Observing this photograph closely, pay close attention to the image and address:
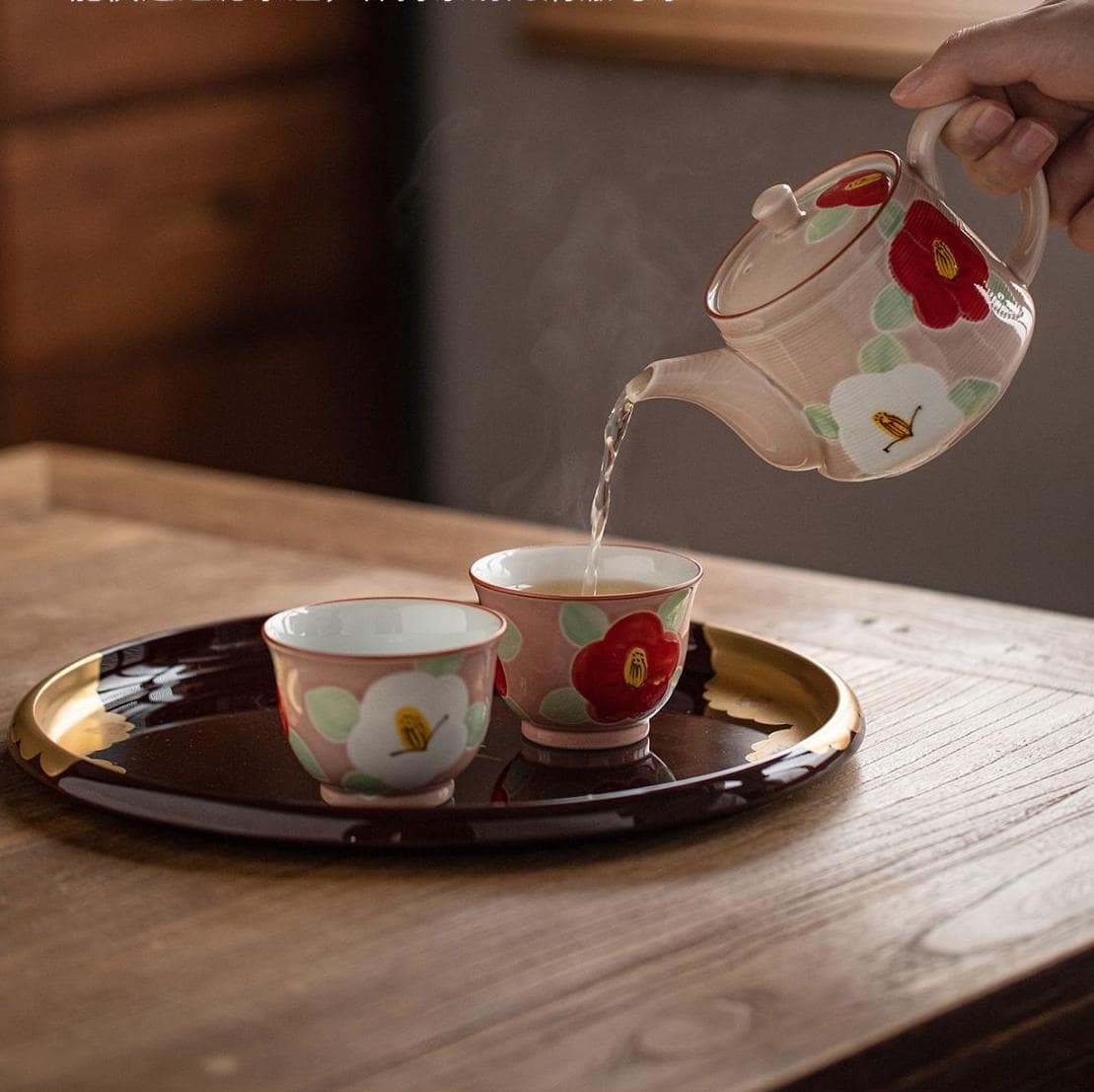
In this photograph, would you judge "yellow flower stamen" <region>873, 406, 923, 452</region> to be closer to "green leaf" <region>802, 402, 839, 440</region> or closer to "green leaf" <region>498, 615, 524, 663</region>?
"green leaf" <region>802, 402, 839, 440</region>

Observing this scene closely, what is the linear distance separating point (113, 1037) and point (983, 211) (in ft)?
6.65

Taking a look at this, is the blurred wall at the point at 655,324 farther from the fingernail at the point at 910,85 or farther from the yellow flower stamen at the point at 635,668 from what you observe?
the yellow flower stamen at the point at 635,668

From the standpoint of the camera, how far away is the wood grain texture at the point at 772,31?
2.41 metres

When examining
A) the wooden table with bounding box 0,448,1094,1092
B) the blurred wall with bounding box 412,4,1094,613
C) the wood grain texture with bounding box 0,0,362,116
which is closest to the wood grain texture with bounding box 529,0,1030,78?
the blurred wall with bounding box 412,4,1094,613

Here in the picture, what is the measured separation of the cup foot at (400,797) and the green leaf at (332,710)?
3cm

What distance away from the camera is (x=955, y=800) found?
78 cm

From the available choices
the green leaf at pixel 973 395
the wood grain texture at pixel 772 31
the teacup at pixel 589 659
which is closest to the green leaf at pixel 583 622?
the teacup at pixel 589 659

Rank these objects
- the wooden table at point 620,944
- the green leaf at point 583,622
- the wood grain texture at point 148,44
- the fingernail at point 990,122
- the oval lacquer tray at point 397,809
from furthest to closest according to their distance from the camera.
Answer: the wood grain texture at point 148,44 → the fingernail at point 990,122 → the green leaf at point 583,622 → the oval lacquer tray at point 397,809 → the wooden table at point 620,944

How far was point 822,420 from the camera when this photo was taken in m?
Answer: 0.87

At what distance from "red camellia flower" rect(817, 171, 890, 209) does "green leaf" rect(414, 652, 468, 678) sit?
0.33 m

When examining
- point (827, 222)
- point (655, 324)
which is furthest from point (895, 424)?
point (655, 324)

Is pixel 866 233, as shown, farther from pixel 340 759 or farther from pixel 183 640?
pixel 183 640

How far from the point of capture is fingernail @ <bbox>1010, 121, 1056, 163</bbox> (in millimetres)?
1001

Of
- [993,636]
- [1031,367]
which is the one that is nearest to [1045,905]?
[993,636]
